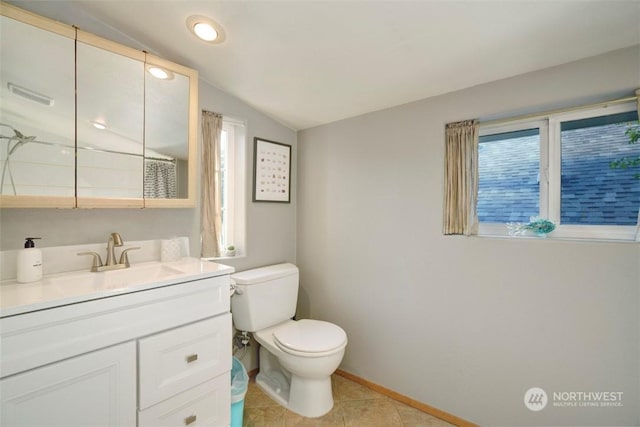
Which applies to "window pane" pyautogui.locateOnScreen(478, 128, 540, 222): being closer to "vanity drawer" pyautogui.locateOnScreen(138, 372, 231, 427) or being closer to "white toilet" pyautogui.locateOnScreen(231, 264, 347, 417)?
"white toilet" pyautogui.locateOnScreen(231, 264, 347, 417)

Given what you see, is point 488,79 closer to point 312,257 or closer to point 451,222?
point 451,222

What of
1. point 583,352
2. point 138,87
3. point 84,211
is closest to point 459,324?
point 583,352

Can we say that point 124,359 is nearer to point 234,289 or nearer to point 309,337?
point 234,289

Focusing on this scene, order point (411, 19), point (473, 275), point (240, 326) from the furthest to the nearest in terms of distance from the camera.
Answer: point (240, 326), point (473, 275), point (411, 19)

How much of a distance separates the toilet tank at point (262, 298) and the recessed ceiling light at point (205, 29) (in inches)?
53.1

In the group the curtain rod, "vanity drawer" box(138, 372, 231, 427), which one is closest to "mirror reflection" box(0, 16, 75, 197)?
"vanity drawer" box(138, 372, 231, 427)

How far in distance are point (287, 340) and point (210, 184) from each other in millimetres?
1096

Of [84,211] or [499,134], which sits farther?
[499,134]

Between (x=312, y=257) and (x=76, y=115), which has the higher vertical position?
(x=76, y=115)

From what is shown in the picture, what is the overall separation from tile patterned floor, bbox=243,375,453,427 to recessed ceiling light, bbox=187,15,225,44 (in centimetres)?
214

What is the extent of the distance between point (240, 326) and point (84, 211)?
1084 mm

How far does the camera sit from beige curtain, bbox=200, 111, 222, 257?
1807 millimetres

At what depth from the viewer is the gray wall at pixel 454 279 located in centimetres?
127

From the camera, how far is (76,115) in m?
1.29
